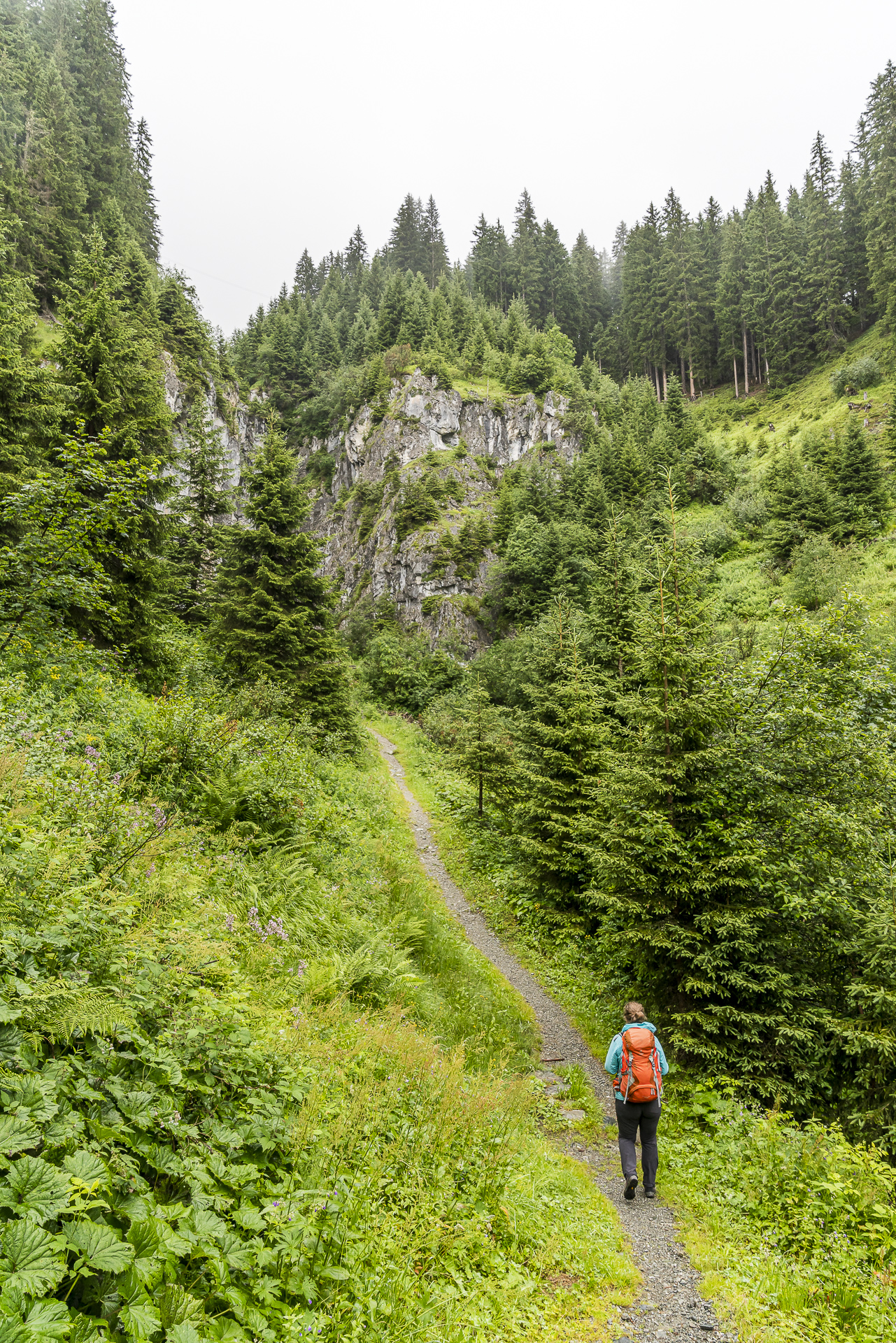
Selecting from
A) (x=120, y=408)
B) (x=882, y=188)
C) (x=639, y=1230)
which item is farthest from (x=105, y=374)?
(x=882, y=188)

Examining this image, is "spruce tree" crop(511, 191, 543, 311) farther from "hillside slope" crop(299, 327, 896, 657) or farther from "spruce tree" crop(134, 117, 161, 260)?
"spruce tree" crop(134, 117, 161, 260)

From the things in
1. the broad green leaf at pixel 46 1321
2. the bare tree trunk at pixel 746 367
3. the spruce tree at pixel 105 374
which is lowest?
the broad green leaf at pixel 46 1321

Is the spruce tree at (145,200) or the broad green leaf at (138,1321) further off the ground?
the spruce tree at (145,200)

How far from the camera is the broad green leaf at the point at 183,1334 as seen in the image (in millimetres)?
2105

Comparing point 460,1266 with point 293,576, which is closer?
point 460,1266

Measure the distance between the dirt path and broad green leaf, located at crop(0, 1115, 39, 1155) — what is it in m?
4.91

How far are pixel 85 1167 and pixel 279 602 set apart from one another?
16395 mm

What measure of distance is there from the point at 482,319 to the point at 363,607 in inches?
1448

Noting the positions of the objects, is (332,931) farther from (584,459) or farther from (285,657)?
(584,459)

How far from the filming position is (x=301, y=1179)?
3.45 metres

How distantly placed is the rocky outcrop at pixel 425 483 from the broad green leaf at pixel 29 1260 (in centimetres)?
3899

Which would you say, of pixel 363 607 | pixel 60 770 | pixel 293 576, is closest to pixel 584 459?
pixel 363 607

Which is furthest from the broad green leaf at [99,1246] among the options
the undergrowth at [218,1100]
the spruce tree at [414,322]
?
the spruce tree at [414,322]

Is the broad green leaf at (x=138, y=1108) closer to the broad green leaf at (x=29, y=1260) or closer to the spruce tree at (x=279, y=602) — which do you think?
the broad green leaf at (x=29, y=1260)
